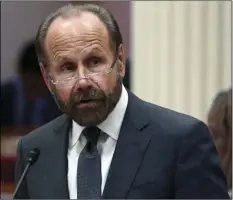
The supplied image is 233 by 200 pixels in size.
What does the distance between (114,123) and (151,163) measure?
4.6 inches

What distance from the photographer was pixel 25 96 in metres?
2.76

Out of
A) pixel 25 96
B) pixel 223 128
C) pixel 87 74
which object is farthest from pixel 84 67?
pixel 25 96

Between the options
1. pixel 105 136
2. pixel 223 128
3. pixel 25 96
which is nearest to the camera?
pixel 105 136

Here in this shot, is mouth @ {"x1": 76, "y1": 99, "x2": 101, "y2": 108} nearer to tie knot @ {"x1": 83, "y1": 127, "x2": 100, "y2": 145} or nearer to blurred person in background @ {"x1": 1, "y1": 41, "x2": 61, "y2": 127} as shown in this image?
tie knot @ {"x1": 83, "y1": 127, "x2": 100, "y2": 145}

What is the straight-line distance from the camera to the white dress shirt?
1288 millimetres

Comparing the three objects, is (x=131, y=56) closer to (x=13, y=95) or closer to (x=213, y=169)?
(x=13, y=95)

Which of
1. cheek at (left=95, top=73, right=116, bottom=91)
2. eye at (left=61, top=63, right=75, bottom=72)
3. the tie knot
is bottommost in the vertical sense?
the tie knot

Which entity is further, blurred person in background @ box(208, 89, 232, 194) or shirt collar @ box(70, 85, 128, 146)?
blurred person in background @ box(208, 89, 232, 194)

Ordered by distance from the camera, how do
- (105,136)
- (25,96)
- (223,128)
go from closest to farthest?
1. (105,136)
2. (223,128)
3. (25,96)

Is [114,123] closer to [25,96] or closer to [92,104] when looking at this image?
[92,104]

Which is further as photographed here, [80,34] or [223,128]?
[223,128]

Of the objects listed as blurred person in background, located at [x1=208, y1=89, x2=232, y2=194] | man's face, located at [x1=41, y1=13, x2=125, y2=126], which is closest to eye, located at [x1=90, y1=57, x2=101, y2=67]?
man's face, located at [x1=41, y1=13, x2=125, y2=126]

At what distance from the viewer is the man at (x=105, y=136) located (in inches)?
Answer: 48.2

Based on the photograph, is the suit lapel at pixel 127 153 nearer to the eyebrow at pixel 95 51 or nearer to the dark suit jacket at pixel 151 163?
the dark suit jacket at pixel 151 163
